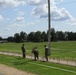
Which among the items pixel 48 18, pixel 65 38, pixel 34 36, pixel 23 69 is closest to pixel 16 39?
pixel 34 36

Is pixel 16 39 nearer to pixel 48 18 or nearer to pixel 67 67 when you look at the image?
pixel 48 18

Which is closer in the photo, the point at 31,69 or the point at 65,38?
the point at 31,69

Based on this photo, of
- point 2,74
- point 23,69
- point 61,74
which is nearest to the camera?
point 61,74

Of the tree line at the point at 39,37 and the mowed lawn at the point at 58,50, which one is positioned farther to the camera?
the tree line at the point at 39,37

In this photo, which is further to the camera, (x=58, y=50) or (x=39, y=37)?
(x=39, y=37)

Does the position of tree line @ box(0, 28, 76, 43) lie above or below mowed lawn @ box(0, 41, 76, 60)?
above

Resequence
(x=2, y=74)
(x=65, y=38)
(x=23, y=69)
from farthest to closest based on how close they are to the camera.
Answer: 1. (x=65, y=38)
2. (x=23, y=69)
3. (x=2, y=74)

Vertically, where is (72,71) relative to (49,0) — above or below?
below

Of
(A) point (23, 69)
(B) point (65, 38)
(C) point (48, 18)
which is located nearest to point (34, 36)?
(B) point (65, 38)

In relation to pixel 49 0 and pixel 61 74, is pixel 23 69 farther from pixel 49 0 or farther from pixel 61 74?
pixel 49 0

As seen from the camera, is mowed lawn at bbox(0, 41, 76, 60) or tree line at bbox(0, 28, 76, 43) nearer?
mowed lawn at bbox(0, 41, 76, 60)

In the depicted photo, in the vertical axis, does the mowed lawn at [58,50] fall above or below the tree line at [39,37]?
below

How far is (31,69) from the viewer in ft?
90.7

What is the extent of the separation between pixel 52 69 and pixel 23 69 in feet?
9.64
